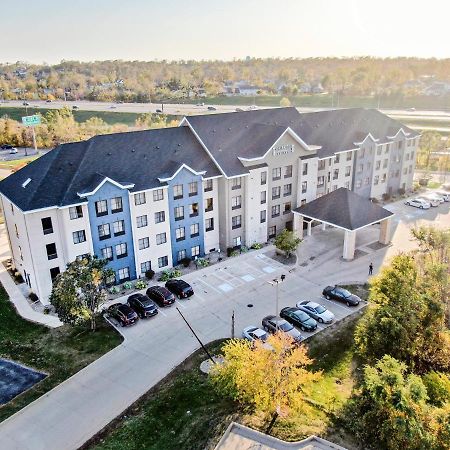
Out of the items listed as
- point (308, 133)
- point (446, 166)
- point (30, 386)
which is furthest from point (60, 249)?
point (446, 166)

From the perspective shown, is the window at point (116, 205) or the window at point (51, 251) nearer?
the window at point (51, 251)

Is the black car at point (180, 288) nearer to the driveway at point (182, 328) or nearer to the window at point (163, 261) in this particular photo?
the driveway at point (182, 328)

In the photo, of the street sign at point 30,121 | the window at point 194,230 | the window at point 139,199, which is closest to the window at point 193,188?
the window at point 194,230

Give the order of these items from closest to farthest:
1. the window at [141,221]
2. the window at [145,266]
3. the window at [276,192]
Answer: the window at [141,221] < the window at [145,266] < the window at [276,192]

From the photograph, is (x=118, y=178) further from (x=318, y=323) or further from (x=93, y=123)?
(x=93, y=123)

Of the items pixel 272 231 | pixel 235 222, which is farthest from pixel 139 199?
pixel 272 231

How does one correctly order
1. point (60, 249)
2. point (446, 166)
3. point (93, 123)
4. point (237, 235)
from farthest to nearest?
point (93, 123) → point (446, 166) → point (237, 235) → point (60, 249)

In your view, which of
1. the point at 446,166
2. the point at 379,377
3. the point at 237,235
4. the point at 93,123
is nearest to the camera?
the point at 379,377

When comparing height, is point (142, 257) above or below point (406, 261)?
below
